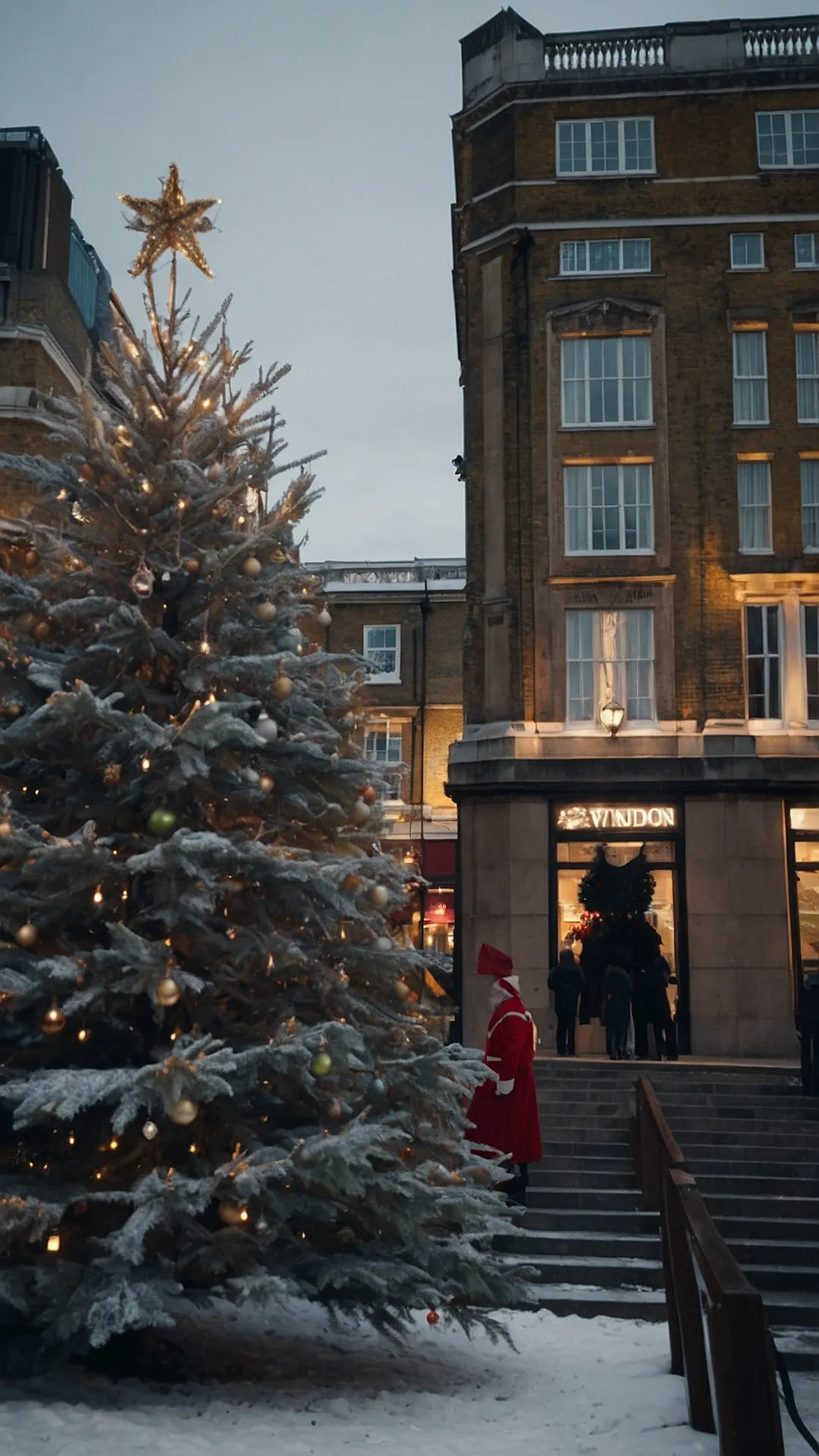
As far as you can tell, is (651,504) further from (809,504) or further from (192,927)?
(192,927)

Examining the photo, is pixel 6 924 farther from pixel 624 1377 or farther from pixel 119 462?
pixel 624 1377

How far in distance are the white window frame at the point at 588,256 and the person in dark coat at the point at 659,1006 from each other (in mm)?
12787

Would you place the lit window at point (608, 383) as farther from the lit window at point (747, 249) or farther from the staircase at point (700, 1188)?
the staircase at point (700, 1188)

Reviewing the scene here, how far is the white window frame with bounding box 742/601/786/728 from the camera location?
83.3 feet

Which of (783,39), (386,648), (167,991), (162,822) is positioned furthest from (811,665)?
(386,648)

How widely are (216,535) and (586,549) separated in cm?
1871

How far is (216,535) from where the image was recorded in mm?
8008

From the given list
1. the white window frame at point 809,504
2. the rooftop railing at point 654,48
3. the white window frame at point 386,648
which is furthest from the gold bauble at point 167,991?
the white window frame at point 386,648

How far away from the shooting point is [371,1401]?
6.89 m

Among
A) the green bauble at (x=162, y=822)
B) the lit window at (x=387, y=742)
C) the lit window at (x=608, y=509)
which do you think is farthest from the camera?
the lit window at (x=387, y=742)

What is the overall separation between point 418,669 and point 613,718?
19903 mm

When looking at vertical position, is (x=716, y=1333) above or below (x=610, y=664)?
below

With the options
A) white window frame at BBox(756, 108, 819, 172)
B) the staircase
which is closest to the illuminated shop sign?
the staircase

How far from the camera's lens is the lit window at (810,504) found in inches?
1015
